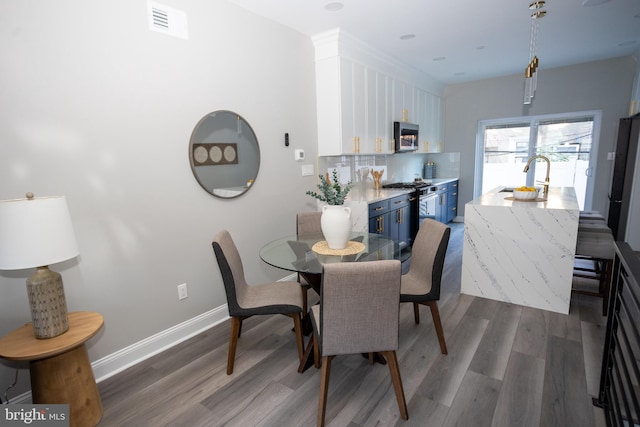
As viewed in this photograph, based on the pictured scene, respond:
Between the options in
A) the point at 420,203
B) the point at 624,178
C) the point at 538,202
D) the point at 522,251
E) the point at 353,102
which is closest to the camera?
the point at 522,251

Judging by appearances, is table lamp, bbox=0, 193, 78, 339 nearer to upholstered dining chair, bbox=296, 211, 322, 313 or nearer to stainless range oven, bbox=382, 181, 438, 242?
upholstered dining chair, bbox=296, 211, 322, 313

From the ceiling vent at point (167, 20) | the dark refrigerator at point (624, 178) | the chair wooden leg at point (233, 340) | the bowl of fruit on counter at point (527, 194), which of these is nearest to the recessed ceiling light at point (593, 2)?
the bowl of fruit on counter at point (527, 194)

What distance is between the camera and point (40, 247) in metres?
1.50

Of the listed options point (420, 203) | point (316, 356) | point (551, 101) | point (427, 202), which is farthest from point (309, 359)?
point (551, 101)

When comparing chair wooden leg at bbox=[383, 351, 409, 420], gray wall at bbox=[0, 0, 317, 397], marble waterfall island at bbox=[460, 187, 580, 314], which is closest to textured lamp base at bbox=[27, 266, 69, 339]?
gray wall at bbox=[0, 0, 317, 397]

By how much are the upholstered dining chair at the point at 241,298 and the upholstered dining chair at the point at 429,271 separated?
27.8 inches

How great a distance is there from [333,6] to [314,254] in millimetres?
2127

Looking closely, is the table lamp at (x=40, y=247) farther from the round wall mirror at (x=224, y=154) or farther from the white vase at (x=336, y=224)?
the white vase at (x=336, y=224)

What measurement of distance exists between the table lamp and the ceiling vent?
1376 mm

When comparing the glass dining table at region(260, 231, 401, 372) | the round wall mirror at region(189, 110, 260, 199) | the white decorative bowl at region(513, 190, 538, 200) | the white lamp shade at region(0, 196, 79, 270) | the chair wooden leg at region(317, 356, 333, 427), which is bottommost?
the chair wooden leg at region(317, 356, 333, 427)

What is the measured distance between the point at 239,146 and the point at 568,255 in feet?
9.54

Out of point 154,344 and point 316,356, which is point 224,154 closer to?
point 154,344

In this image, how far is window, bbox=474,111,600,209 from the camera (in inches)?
208

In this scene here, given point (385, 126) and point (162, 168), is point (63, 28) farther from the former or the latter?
point (385, 126)
